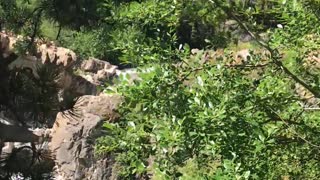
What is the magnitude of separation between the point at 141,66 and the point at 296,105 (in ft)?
2.91

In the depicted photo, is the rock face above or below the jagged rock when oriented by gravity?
below

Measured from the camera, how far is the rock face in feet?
31.0

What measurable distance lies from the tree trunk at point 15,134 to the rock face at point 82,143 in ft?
20.8

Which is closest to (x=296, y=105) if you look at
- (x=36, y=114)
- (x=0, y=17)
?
(x=36, y=114)

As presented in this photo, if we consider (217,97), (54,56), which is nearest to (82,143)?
(54,56)

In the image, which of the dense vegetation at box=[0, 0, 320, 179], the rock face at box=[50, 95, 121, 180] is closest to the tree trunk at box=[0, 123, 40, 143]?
the dense vegetation at box=[0, 0, 320, 179]

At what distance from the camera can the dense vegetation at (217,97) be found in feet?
8.26

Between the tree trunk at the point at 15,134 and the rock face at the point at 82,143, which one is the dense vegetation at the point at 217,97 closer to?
the tree trunk at the point at 15,134

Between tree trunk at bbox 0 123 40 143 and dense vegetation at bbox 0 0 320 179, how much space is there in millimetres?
429

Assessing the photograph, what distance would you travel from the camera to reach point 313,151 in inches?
129

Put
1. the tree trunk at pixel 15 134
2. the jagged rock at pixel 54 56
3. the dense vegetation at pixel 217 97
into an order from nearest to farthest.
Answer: the dense vegetation at pixel 217 97 < the tree trunk at pixel 15 134 < the jagged rock at pixel 54 56

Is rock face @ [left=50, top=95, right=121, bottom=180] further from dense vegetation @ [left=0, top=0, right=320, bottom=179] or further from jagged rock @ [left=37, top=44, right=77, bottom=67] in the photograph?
dense vegetation @ [left=0, top=0, right=320, bottom=179]

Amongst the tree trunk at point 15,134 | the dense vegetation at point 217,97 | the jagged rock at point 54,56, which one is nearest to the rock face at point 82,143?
the jagged rock at point 54,56

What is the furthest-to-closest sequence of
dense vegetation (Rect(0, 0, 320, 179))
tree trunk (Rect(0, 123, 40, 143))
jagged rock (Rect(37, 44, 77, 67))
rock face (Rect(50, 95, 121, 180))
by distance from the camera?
rock face (Rect(50, 95, 121, 180)) < jagged rock (Rect(37, 44, 77, 67)) < tree trunk (Rect(0, 123, 40, 143)) < dense vegetation (Rect(0, 0, 320, 179))
